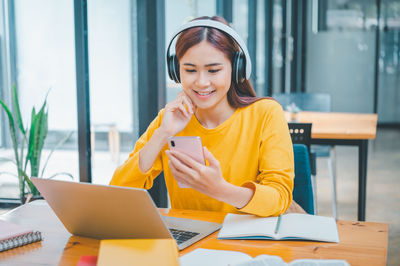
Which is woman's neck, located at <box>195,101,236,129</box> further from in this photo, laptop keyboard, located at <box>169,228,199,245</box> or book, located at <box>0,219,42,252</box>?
book, located at <box>0,219,42,252</box>

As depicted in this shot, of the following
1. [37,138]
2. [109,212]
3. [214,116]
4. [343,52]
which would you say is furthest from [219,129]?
[343,52]

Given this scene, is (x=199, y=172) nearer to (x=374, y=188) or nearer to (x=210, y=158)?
(x=210, y=158)

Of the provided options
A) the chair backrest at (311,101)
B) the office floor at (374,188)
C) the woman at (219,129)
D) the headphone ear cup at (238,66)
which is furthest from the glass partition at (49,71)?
the chair backrest at (311,101)

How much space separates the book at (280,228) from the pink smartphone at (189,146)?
0.19 meters

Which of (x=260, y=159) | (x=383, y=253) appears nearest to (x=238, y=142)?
(x=260, y=159)

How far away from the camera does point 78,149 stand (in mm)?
2314

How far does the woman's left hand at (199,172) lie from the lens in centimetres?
124

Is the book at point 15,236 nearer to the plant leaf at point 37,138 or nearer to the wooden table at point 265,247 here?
the wooden table at point 265,247

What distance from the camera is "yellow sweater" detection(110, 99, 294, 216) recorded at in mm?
1488

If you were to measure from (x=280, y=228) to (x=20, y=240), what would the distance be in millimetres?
639

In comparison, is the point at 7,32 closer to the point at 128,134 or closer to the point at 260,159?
the point at 128,134

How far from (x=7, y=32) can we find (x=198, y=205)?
1.33 m

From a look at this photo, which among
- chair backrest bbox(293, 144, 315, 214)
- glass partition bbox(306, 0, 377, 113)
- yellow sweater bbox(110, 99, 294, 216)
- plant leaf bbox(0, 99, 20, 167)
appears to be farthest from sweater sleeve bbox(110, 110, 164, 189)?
glass partition bbox(306, 0, 377, 113)

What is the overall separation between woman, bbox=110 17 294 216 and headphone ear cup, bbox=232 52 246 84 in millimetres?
14
